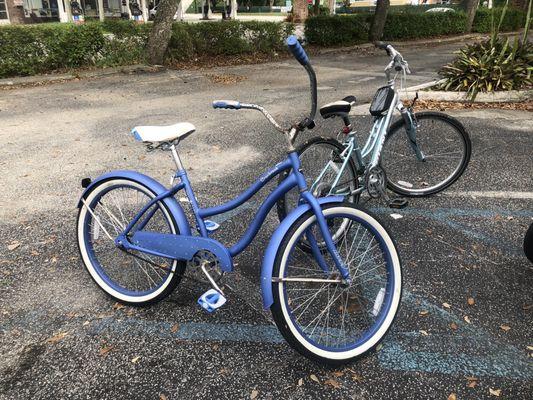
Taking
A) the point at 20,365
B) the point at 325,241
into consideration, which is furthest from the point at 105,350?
the point at 325,241

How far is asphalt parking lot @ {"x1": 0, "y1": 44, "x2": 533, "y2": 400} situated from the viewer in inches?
90.1

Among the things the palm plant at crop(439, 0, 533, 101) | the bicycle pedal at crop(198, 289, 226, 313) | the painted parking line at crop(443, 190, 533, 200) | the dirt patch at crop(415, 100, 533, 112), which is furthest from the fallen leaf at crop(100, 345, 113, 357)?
the palm plant at crop(439, 0, 533, 101)

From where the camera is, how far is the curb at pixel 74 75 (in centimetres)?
1023

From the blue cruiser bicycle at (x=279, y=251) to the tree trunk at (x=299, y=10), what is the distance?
16.4m

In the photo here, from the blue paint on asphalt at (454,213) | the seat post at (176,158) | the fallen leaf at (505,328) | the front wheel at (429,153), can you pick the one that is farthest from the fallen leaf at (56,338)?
the front wheel at (429,153)

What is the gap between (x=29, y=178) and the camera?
4965mm

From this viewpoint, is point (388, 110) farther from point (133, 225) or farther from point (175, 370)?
point (175, 370)

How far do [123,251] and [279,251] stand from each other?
50.4 inches

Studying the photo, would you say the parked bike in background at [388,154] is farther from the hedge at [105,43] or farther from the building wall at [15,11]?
the building wall at [15,11]

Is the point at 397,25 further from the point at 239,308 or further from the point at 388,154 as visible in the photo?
the point at 239,308

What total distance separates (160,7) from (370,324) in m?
11.5

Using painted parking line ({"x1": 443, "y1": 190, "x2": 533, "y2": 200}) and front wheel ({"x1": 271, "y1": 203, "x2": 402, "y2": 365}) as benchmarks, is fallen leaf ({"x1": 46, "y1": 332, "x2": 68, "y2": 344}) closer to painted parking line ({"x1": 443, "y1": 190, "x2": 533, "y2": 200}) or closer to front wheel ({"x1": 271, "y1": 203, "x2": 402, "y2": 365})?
front wheel ({"x1": 271, "y1": 203, "x2": 402, "y2": 365})

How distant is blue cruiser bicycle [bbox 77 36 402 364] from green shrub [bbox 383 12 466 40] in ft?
62.2

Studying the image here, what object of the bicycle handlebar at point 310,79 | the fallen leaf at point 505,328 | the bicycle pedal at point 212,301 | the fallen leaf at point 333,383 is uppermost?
the bicycle handlebar at point 310,79
